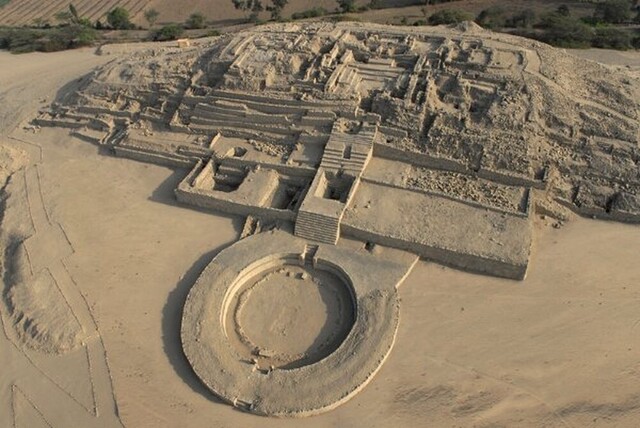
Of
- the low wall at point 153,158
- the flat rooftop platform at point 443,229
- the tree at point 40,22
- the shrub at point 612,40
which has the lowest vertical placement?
the shrub at point 612,40

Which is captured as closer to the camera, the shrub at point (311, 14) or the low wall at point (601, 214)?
the low wall at point (601, 214)

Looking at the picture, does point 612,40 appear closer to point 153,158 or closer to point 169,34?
point 153,158

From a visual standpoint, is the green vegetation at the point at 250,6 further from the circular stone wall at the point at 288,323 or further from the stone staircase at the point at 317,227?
the circular stone wall at the point at 288,323

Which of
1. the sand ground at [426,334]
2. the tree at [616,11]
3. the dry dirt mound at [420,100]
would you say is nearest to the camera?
the sand ground at [426,334]

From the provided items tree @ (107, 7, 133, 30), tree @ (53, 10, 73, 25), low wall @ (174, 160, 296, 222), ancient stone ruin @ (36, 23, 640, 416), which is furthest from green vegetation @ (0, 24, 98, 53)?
low wall @ (174, 160, 296, 222)

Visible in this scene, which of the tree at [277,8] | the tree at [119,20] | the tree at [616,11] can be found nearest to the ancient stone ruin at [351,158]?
the tree at [277,8]

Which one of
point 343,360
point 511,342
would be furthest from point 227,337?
point 511,342

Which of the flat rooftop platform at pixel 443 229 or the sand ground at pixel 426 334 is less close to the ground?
the flat rooftop platform at pixel 443 229

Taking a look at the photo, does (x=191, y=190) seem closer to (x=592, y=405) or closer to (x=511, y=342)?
(x=511, y=342)

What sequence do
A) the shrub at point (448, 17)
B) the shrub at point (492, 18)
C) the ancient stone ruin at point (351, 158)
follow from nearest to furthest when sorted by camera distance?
the ancient stone ruin at point (351, 158) → the shrub at point (448, 17) → the shrub at point (492, 18)
